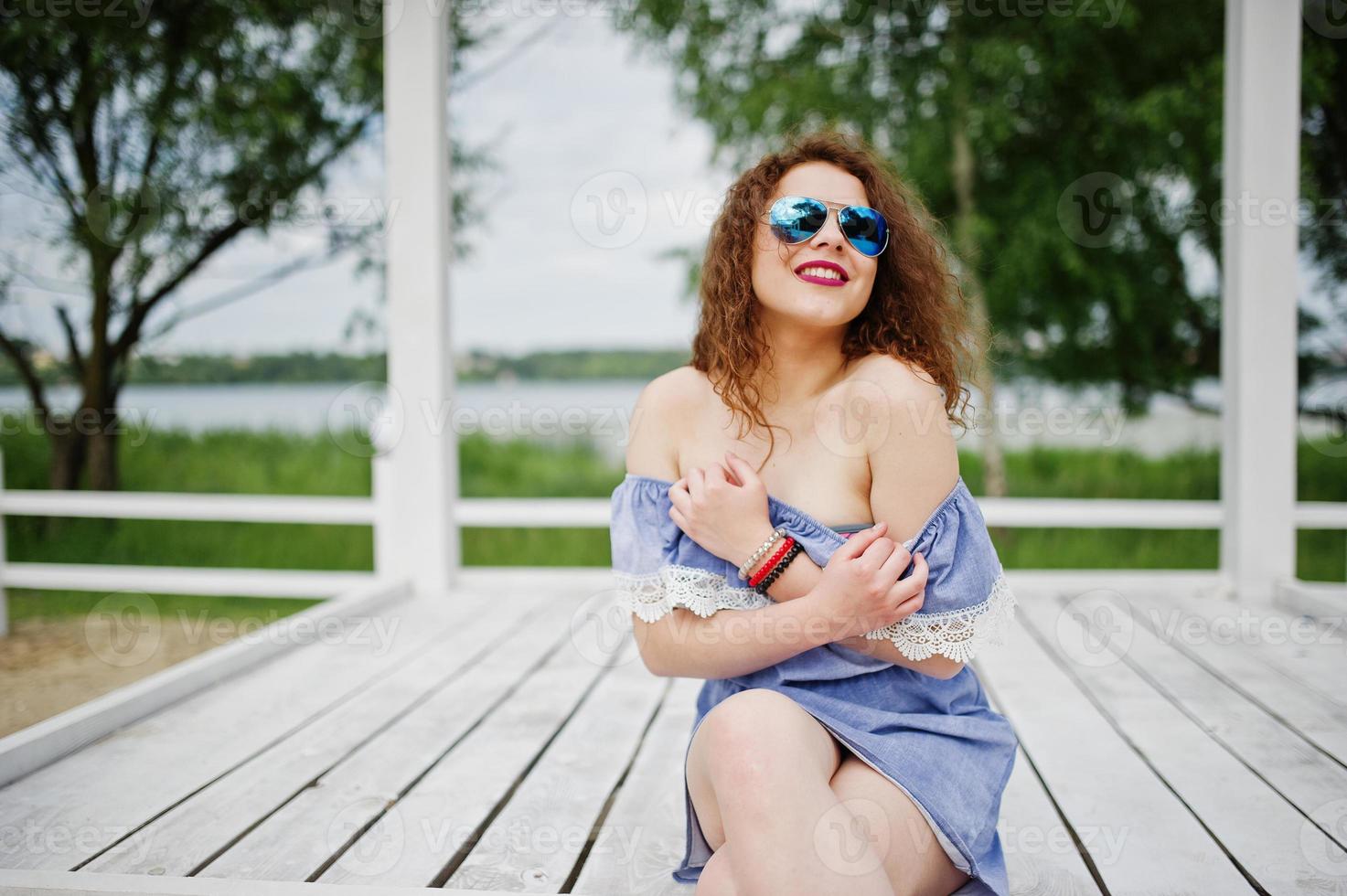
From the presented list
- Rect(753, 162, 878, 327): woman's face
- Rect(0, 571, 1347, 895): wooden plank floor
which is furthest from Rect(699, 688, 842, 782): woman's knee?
Rect(753, 162, 878, 327): woman's face

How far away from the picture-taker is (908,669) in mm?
1378

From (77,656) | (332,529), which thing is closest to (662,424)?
(77,656)

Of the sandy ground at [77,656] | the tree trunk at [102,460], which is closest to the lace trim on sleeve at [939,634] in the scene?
the sandy ground at [77,656]

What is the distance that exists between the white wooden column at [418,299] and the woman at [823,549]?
2.28 metres

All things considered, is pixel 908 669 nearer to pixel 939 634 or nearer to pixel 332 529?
pixel 939 634

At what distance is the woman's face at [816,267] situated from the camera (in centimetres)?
135

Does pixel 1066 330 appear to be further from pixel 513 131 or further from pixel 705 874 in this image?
pixel 705 874

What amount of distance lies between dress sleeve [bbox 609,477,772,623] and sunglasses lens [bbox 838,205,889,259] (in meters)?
0.48

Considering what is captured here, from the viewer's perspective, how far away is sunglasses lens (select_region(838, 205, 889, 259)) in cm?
136

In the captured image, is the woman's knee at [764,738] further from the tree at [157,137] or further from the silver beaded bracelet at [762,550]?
the tree at [157,137]

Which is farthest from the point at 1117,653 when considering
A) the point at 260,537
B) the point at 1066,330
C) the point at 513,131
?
the point at 260,537

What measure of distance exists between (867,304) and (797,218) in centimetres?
24

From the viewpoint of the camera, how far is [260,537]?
6.29 meters

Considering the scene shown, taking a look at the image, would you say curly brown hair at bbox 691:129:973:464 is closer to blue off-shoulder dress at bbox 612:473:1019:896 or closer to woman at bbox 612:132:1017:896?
woman at bbox 612:132:1017:896
